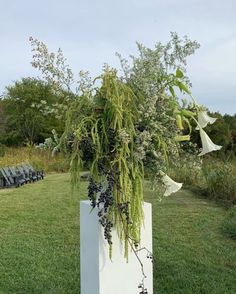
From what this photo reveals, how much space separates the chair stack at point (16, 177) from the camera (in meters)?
11.9

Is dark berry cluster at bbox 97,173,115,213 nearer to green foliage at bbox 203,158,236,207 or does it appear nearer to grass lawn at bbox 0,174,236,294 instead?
grass lawn at bbox 0,174,236,294

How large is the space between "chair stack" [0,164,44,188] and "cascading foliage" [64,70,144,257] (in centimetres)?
968

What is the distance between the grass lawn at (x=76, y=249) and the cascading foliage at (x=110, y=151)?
1.83m

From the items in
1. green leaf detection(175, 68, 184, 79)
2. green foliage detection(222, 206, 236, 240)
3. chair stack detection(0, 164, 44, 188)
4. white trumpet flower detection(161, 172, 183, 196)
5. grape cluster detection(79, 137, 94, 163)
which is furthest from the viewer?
chair stack detection(0, 164, 44, 188)

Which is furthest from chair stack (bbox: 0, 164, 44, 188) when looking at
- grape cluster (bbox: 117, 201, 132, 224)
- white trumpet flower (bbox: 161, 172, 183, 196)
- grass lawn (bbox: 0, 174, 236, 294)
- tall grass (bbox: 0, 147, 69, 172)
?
grape cluster (bbox: 117, 201, 132, 224)

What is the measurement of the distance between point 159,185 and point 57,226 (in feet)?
13.5

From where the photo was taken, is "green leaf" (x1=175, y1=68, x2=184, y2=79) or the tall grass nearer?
"green leaf" (x1=175, y1=68, x2=184, y2=79)

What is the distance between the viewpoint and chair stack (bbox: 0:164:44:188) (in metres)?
11.9

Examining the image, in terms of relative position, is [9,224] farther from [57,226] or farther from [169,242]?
[169,242]

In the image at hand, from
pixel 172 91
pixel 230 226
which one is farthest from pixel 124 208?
pixel 230 226

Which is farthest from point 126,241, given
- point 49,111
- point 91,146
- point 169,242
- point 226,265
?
point 169,242

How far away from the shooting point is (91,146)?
91.7 inches

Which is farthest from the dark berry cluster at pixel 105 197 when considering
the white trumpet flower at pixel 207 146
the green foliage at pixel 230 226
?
the green foliage at pixel 230 226

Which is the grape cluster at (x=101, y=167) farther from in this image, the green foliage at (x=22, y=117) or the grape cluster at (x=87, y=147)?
the green foliage at (x=22, y=117)
